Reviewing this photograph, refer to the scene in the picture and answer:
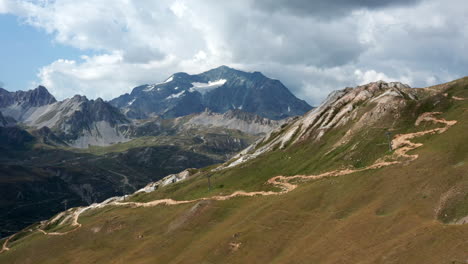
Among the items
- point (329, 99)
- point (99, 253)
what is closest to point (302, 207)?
point (99, 253)

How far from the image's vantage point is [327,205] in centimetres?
7938

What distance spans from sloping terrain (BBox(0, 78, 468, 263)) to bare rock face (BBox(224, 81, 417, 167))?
0.66 meters

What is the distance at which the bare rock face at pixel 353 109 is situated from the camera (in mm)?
120938

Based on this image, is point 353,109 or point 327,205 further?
point 353,109

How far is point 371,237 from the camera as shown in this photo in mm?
59000

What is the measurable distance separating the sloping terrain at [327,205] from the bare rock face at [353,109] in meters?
0.66

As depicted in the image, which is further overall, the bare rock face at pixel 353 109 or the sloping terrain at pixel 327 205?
the bare rock face at pixel 353 109

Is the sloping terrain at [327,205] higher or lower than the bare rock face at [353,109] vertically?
lower

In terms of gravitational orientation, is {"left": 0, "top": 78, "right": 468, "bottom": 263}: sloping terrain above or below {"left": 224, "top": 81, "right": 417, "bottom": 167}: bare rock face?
below

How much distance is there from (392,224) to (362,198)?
1493 centimetres

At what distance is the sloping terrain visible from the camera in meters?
58.4

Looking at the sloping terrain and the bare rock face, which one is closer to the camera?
the sloping terrain

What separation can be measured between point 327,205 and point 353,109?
6856cm

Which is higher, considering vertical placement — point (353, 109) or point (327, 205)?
point (353, 109)
